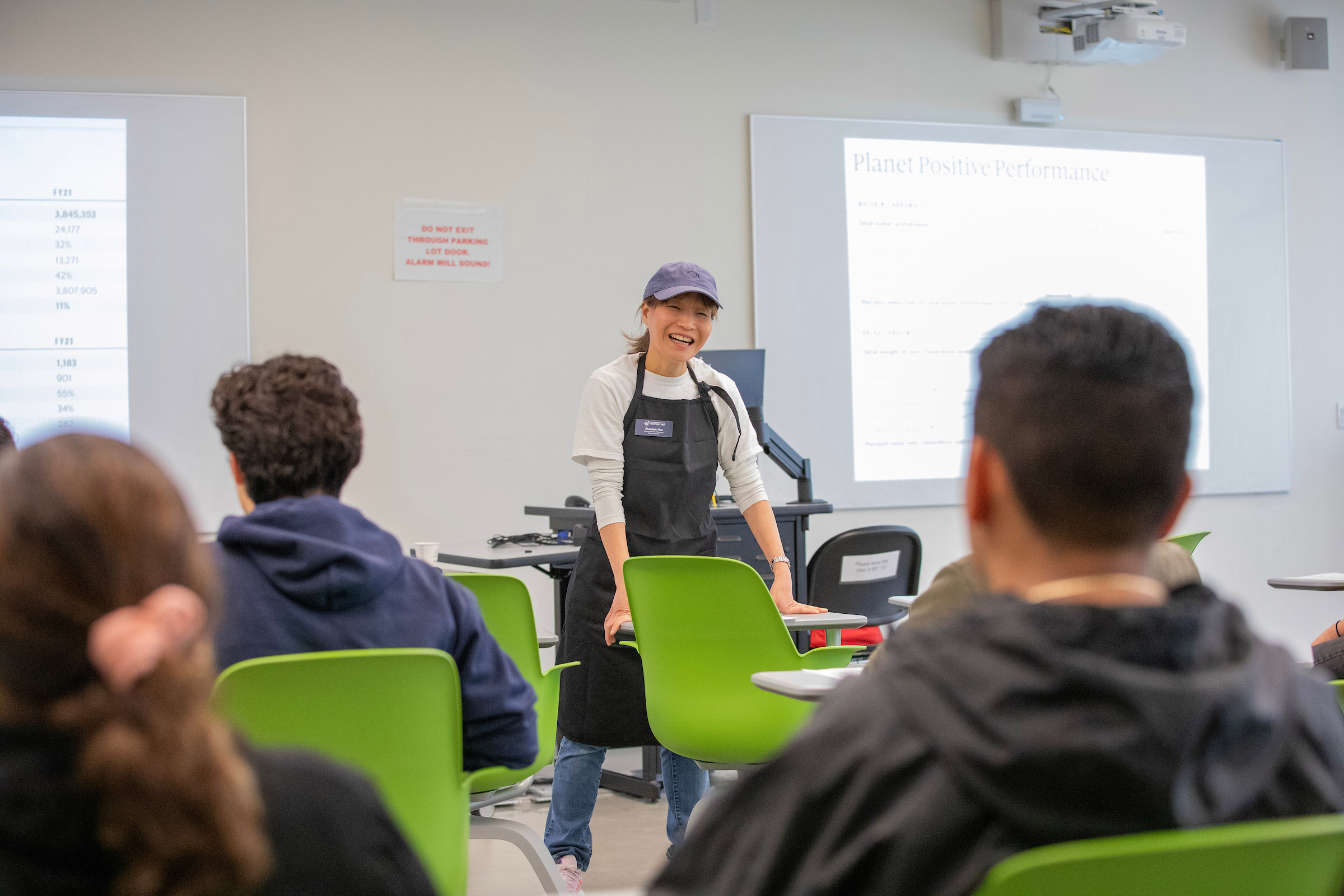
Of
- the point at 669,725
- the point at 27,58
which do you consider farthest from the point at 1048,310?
the point at 27,58

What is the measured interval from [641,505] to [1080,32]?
11.8ft

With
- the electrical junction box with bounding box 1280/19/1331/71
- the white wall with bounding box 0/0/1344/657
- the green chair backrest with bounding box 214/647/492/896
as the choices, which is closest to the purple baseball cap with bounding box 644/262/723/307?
the green chair backrest with bounding box 214/647/492/896

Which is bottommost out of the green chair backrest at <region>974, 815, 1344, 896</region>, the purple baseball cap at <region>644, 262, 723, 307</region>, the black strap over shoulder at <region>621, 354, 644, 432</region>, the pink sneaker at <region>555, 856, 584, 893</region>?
the pink sneaker at <region>555, 856, 584, 893</region>

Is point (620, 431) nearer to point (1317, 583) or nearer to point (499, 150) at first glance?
point (1317, 583)

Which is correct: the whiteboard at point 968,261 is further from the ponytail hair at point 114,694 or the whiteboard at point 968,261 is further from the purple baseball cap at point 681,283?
the ponytail hair at point 114,694

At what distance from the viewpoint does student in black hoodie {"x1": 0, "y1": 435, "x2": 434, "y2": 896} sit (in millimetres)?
628

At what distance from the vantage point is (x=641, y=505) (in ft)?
9.52

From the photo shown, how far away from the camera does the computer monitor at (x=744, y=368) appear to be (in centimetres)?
398

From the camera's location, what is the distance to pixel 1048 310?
889 millimetres

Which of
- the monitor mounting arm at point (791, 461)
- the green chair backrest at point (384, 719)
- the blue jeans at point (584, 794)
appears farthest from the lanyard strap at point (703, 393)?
the green chair backrest at point (384, 719)

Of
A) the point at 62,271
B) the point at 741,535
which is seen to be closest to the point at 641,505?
the point at 741,535

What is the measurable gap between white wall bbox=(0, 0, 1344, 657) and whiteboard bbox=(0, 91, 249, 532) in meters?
0.07

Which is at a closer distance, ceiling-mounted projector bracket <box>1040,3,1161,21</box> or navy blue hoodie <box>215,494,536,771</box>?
navy blue hoodie <box>215,494,536,771</box>

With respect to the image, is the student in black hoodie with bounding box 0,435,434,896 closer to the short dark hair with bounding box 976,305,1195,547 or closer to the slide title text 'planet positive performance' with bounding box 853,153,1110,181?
the short dark hair with bounding box 976,305,1195,547
